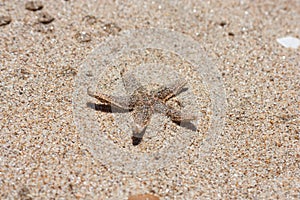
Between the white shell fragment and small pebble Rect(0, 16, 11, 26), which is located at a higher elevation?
the white shell fragment

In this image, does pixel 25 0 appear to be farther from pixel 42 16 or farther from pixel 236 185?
pixel 236 185

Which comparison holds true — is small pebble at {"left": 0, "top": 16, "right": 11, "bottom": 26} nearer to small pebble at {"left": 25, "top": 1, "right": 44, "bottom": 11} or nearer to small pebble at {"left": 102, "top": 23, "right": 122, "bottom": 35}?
small pebble at {"left": 25, "top": 1, "right": 44, "bottom": 11}

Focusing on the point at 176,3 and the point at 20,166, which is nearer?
the point at 20,166

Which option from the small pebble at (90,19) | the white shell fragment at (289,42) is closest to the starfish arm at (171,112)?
the small pebble at (90,19)

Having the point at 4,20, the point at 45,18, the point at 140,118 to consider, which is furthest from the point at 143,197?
the point at 4,20

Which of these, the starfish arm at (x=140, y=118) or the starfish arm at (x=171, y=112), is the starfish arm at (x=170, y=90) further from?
the starfish arm at (x=140, y=118)

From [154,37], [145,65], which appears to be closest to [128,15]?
[154,37]

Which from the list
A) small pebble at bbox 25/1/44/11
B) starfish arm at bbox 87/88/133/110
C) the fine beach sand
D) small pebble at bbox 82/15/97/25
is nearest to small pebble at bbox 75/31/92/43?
the fine beach sand
